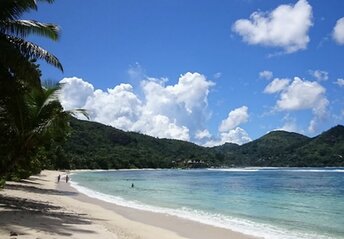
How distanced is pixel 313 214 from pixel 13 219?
17.6 m

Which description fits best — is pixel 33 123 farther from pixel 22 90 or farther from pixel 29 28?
pixel 29 28

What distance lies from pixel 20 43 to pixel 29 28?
68 centimetres

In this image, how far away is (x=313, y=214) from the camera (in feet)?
82.8

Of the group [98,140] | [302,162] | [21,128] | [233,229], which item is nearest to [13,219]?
[21,128]

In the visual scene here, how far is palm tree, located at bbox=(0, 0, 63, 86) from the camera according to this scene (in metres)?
12.7

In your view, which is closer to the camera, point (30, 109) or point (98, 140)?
point (30, 109)

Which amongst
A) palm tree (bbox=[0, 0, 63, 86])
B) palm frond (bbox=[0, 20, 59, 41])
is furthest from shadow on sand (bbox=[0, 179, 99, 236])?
palm frond (bbox=[0, 20, 59, 41])

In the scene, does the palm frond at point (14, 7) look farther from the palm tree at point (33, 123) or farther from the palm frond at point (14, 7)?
the palm tree at point (33, 123)

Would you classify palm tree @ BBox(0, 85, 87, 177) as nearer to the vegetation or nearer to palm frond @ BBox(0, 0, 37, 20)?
the vegetation

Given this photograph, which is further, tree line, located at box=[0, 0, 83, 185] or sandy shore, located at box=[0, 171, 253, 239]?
tree line, located at box=[0, 0, 83, 185]

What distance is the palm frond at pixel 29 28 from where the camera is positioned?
13.5m

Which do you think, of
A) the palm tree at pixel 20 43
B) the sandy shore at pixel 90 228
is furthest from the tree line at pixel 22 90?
the sandy shore at pixel 90 228

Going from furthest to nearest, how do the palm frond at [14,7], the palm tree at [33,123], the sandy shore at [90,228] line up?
the palm tree at [33,123] → the palm frond at [14,7] → the sandy shore at [90,228]

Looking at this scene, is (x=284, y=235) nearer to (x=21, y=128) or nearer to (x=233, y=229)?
(x=233, y=229)
